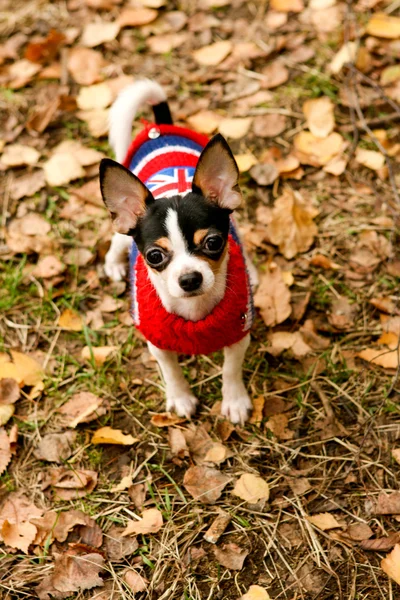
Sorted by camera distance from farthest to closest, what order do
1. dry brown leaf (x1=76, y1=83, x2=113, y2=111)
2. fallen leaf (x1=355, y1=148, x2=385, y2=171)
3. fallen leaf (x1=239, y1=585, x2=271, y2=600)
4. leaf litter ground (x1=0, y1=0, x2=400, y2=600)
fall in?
1. dry brown leaf (x1=76, y1=83, x2=113, y2=111)
2. fallen leaf (x1=355, y1=148, x2=385, y2=171)
3. leaf litter ground (x1=0, y1=0, x2=400, y2=600)
4. fallen leaf (x1=239, y1=585, x2=271, y2=600)

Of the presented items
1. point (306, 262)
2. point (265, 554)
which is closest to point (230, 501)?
point (265, 554)

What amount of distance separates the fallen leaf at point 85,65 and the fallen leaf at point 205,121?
0.75 meters

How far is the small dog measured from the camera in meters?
2.00

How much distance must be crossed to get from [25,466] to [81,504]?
30 centimetres

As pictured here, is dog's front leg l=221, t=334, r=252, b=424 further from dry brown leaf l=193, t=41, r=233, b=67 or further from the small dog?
dry brown leaf l=193, t=41, r=233, b=67

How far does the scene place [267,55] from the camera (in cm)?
396

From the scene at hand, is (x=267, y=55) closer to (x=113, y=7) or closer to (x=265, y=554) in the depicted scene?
(x=113, y=7)

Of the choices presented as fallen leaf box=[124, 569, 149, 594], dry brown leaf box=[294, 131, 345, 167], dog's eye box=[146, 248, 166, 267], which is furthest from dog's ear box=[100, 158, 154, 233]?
dry brown leaf box=[294, 131, 345, 167]

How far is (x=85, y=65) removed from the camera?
160 inches

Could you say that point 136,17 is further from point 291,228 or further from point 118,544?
point 118,544

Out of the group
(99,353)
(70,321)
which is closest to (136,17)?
(70,321)

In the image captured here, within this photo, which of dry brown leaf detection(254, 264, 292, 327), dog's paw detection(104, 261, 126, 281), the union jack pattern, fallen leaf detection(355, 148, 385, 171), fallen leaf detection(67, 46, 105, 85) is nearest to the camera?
the union jack pattern

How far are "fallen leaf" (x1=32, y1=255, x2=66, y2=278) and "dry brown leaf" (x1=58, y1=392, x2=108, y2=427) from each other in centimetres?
67

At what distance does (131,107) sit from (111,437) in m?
1.36
